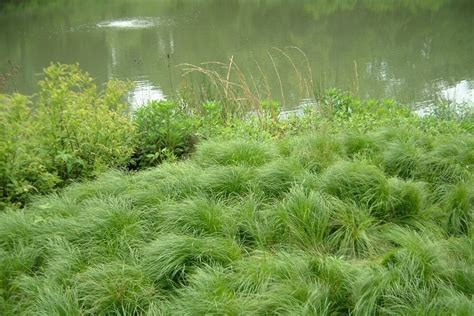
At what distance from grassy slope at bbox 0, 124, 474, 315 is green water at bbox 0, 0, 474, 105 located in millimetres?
3713

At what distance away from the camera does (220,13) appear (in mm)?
21781

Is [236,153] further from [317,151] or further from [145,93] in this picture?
[145,93]

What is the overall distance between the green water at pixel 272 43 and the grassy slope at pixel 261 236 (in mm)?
3713

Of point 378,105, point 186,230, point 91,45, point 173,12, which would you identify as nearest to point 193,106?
point 378,105

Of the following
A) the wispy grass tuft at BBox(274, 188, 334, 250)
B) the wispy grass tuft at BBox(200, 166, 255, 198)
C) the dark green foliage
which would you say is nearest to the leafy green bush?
the dark green foliage

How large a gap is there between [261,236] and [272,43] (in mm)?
12291

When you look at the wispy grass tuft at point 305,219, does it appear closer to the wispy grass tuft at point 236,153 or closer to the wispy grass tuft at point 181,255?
the wispy grass tuft at point 181,255

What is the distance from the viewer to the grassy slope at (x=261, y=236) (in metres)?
2.36

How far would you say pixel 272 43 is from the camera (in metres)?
14.6

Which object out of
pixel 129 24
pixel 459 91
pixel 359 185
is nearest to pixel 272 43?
pixel 459 91

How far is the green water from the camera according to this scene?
9992 mm

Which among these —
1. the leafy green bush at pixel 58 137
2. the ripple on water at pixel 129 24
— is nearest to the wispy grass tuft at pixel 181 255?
the leafy green bush at pixel 58 137

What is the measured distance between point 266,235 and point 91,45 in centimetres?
1416

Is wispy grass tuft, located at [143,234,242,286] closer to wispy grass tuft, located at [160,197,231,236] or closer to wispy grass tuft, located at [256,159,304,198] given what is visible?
wispy grass tuft, located at [160,197,231,236]
